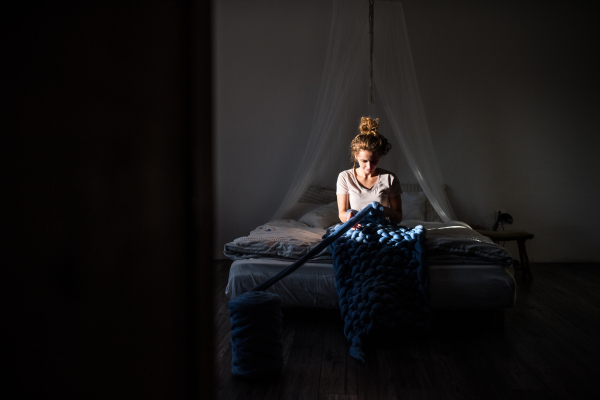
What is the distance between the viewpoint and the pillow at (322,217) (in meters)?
3.69

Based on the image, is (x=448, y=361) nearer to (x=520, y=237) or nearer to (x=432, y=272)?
(x=432, y=272)

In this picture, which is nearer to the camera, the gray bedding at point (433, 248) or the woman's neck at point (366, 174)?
the gray bedding at point (433, 248)

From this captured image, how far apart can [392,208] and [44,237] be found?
9.15ft

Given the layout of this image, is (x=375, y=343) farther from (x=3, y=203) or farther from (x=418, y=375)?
(x=3, y=203)

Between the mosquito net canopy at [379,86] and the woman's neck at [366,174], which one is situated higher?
the mosquito net canopy at [379,86]

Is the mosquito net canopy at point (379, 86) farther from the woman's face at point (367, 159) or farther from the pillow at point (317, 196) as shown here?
the woman's face at point (367, 159)

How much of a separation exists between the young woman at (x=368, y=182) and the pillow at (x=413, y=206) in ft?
2.99

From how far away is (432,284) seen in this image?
238 centimetres

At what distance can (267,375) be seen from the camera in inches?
74.4

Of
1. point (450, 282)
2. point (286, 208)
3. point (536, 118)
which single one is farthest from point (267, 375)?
point (536, 118)

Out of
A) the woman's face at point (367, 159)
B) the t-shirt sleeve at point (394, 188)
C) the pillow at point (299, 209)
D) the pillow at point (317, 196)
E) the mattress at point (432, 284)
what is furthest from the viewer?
the pillow at point (317, 196)

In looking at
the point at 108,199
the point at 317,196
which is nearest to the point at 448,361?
the point at 108,199

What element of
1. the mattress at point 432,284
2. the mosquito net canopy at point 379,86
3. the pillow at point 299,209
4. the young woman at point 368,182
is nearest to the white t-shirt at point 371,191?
the young woman at point 368,182

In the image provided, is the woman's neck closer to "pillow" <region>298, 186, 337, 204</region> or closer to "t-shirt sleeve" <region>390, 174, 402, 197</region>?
"t-shirt sleeve" <region>390, 174, 402, 197</region>
